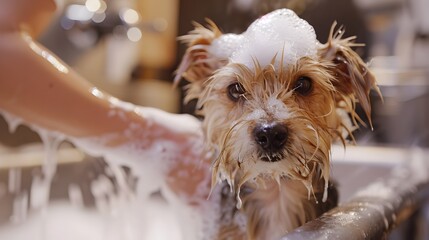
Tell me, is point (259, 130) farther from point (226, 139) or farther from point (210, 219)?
point (210, 219)

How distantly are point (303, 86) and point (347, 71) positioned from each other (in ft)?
0.24

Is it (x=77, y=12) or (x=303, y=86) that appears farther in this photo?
(x=77, y=12)

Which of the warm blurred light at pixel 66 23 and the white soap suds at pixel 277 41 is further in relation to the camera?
the warm blurred light at pixel 66 23

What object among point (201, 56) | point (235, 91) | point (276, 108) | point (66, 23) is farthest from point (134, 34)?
point (276, 108)

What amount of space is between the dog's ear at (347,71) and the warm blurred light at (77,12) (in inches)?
64.6

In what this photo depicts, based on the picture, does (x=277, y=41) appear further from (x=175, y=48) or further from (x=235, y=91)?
(x=175, y=48)

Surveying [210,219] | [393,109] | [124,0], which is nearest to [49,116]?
[210,219]

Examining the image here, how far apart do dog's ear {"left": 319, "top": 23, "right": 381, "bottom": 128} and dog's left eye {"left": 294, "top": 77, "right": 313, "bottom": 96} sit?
0.05 m

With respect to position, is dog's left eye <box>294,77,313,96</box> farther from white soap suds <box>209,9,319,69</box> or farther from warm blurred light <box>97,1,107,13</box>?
warm blurred light <box>97,1,107,13</box>

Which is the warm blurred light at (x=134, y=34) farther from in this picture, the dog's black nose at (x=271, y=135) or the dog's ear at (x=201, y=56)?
the dog's black nose at (x=271, y=135)

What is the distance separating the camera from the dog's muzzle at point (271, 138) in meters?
0.65

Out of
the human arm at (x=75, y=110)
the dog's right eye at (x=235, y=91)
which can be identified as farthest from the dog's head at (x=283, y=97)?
the human arm at (x=75, y=110)

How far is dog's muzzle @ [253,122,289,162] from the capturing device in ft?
2.14

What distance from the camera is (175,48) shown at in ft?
5.81
